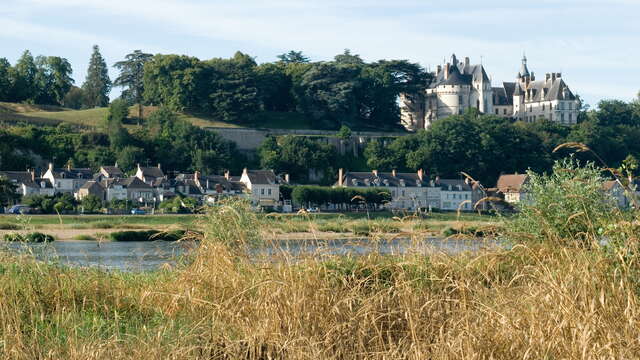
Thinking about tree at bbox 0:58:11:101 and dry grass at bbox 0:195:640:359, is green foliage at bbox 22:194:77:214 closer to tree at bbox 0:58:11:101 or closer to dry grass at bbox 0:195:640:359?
tree at bbox 0:58:11:101

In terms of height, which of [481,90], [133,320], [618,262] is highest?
[481,90]

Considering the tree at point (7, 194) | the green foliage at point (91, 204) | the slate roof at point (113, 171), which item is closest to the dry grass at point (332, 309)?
the tree at point (7, 194)

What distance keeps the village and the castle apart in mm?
27956

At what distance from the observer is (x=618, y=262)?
6.69 metres

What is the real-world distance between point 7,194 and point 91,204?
15.5 feet

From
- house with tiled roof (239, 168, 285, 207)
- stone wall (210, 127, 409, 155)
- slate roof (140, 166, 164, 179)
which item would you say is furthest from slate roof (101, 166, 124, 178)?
stone wall (210, 127, 409, 155)

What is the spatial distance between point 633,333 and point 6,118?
233 feet

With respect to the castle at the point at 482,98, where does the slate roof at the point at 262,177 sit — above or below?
below

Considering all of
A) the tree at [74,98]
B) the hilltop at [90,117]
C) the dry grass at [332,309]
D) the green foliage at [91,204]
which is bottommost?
the green foliage at [91,204]

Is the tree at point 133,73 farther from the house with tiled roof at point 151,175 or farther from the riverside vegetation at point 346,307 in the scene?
the riverside vegetation at point 346,307

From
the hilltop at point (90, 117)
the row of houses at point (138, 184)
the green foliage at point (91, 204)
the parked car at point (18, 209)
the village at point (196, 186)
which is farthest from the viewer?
the hilltop at point (90, 117)

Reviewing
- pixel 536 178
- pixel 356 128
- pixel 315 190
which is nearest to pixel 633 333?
pixel 536 178

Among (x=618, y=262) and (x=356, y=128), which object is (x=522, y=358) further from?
(x=356, y=128)

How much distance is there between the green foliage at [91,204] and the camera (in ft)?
170
